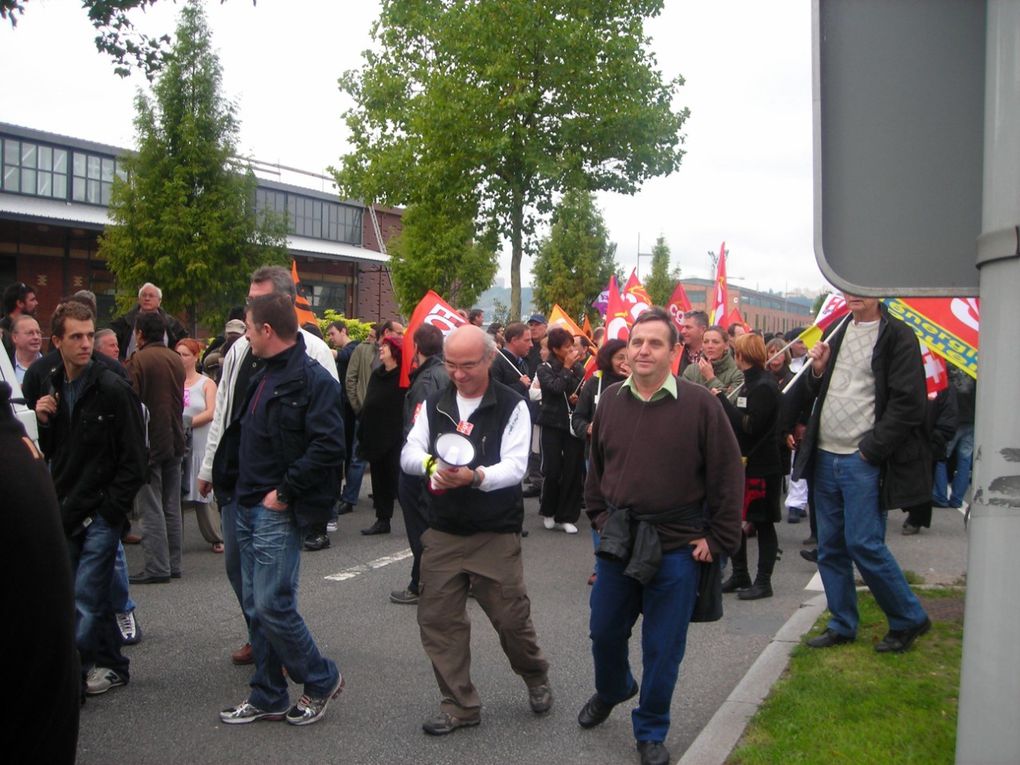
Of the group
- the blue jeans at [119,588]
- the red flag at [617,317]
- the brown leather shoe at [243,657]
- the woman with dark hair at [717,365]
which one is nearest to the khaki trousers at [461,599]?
the brown leather shoe at [243,657]

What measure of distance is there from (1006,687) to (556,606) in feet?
19.0

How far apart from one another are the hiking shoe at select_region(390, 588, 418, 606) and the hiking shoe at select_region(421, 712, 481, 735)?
2526 mm

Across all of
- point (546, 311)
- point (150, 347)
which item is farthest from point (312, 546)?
point (546, 311)

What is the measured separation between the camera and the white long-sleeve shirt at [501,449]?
4961 millimetres

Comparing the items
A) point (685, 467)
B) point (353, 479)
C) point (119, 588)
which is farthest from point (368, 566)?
point (685, 467)

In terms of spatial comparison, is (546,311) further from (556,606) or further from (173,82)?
(556,606)

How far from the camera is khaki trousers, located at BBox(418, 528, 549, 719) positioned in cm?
507

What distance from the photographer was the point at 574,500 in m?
10.9

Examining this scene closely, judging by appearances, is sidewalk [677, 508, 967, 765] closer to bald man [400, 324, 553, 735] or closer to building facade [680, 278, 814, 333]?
bald man [400, 324, 553, 735]

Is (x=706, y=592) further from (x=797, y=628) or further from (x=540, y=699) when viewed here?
(x=797, y=628)

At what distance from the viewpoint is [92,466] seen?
536 cm

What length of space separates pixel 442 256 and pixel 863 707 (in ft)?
84.6

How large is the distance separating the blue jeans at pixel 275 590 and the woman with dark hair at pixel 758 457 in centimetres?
402

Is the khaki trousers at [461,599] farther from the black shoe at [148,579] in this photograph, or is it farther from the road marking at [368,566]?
the black shoe at [148,579]
